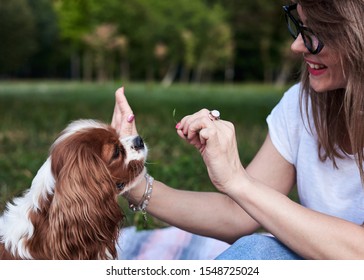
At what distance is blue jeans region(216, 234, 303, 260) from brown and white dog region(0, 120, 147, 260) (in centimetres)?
46

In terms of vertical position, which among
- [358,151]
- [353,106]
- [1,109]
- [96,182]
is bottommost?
[1,109]

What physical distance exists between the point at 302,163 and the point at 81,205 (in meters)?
0.93

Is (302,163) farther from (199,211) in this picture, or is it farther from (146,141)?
(146,141)

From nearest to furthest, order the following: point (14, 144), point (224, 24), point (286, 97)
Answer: point (286, 97) → point (14, 144) → point (224, 24)

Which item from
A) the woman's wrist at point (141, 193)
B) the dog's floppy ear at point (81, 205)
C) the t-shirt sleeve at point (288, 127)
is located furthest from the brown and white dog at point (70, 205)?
the t-shirt sleeve at point (288, 127)

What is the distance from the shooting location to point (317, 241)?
2084 millimetres

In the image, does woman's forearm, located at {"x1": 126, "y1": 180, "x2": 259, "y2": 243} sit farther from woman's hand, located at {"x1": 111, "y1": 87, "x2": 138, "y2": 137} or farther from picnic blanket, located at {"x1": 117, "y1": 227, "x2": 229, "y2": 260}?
picnic blanket, located at {"x1": 117, "y1": 227, "x2": 229, "y2": 260}

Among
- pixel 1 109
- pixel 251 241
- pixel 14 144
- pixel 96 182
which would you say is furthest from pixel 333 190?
pixel 1 109

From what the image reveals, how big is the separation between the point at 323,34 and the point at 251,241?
2.50 ft

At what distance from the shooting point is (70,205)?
7.02 ft

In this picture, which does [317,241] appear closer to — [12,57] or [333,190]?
[333,190]

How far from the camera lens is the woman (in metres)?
2.05

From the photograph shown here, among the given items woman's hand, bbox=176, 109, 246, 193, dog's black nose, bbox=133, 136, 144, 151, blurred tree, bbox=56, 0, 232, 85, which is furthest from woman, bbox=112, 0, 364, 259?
blurred tree, bbox=56, 0, 232, 85
